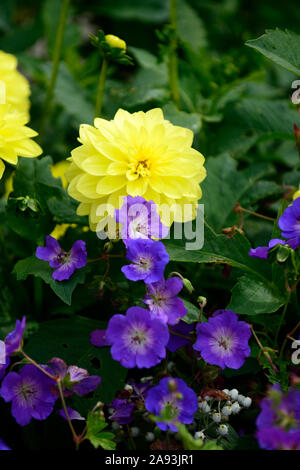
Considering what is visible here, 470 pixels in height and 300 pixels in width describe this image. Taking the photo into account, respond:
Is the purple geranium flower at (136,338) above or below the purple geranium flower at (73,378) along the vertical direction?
above

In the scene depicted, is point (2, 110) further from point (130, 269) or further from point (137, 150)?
point (130, 269)

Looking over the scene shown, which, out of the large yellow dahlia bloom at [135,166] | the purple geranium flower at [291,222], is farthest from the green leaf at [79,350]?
the purple geranium flower at [291,222]

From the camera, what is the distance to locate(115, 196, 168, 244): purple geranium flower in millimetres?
774

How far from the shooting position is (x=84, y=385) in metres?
0.78

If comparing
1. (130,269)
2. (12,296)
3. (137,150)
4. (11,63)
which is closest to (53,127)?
(11,63)

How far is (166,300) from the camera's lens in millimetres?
754

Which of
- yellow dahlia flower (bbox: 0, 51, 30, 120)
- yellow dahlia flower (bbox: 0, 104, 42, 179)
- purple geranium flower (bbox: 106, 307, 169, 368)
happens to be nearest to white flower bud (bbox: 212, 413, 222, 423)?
purple geranium flower (bbox: 106, 307, 169, 368)

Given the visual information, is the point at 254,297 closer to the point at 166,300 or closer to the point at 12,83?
the point at 166,300

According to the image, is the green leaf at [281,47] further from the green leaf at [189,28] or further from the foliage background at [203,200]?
the green leaf at [189,28]

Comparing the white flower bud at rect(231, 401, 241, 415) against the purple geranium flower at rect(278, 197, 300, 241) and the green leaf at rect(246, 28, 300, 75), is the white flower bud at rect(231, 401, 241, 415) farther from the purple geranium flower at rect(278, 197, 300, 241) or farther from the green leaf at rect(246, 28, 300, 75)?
the green leaf at rect(246, 28, 300, 75)

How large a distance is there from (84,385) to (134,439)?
14 cm

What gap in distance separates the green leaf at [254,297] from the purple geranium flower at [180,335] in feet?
0.25

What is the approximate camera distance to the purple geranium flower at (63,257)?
85 centimetres

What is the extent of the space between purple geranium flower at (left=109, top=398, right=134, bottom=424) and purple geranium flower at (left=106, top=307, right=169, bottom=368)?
0.10 m
